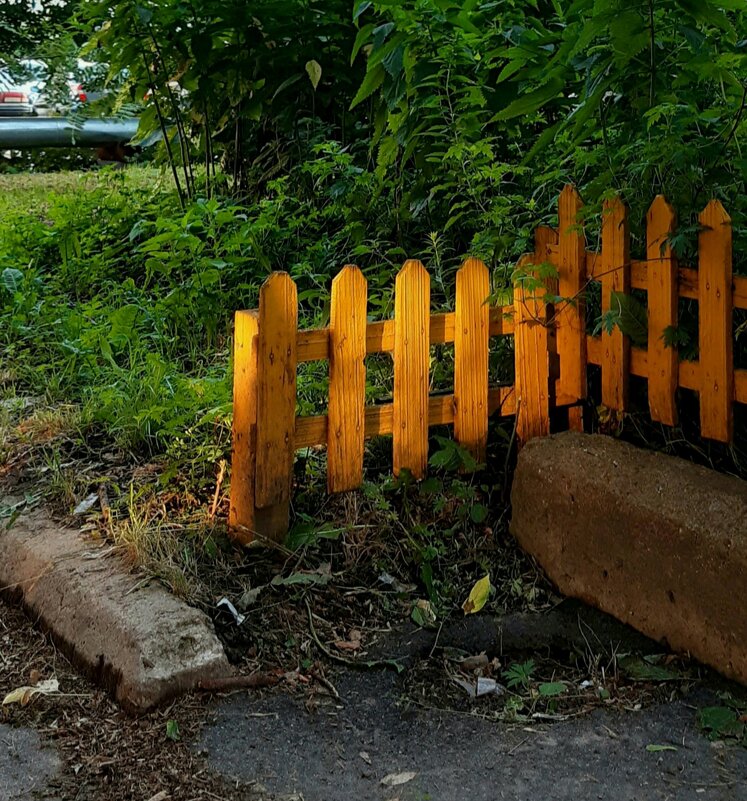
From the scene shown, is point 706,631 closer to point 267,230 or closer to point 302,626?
point 302,626

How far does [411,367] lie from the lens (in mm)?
3680

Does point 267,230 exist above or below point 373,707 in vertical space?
above

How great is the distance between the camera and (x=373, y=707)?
2957mm

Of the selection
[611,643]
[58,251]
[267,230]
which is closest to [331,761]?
[611,643]

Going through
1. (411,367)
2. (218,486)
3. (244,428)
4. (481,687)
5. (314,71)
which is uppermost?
(314,71)

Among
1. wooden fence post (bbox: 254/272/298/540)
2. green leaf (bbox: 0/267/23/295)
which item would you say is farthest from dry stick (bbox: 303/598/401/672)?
green leaf (bbox: 0/267/23/295)

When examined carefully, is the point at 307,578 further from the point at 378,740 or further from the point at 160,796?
the point at 160,796

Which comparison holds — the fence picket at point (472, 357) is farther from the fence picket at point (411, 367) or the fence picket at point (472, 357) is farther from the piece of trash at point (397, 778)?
the piece of trash at point (397, 778)

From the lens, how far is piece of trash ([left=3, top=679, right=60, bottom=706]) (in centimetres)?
298

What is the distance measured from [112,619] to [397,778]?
0.99 metres

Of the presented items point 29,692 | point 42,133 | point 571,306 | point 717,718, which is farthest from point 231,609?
point 42,133

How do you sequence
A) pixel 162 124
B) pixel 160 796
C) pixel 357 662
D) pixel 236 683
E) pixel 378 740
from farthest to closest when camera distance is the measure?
pixel 162 124
pixel 357 662
pixel 236 683
pixel 378 740
pixel 160 796

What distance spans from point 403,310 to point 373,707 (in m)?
1.34

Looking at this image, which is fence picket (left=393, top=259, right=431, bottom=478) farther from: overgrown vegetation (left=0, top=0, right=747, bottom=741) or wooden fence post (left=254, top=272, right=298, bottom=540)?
wooden fence post (left=254, top=272, right=298, bottom=540)
